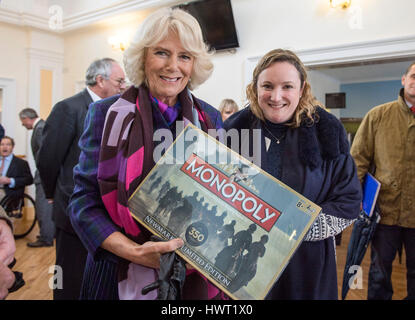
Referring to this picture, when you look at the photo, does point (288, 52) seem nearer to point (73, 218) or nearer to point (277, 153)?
point (277, 153)

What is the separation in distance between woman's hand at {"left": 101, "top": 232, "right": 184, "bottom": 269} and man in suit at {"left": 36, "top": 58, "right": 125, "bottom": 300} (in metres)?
1.06

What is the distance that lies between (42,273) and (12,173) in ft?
5.65

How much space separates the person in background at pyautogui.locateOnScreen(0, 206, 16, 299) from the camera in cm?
77

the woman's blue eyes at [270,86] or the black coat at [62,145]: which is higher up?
the woman's blue eyes at [270,86]

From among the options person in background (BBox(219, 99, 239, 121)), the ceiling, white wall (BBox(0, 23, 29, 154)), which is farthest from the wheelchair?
the ceiling

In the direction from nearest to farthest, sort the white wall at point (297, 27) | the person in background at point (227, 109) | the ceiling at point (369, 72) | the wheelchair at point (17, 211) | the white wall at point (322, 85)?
the white wall at point (297, 27)
the person in background at point (227, 109)
the wheelchair at point (17, 211)
the white wall at point (322, 85)
the ceiling at point (369, 72)

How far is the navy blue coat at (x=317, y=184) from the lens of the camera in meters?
1.20

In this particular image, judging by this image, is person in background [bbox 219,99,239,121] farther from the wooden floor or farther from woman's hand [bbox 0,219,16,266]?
woman's hand [bbox 0,219,16,266]

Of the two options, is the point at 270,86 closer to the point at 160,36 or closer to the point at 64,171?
the point at 160,36

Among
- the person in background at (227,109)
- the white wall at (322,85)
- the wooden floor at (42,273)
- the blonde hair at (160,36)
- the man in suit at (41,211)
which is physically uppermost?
the white wall at (322,85)

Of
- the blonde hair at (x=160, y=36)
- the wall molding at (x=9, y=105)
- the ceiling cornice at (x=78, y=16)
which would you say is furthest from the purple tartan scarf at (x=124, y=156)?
the wall molding at (x=9, y=105)

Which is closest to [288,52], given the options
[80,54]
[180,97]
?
[180,97]

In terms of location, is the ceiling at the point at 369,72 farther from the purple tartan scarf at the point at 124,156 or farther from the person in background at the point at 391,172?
the purple tartan scarf at the point at 124,156

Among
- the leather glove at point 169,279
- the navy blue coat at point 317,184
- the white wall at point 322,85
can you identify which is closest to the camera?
the leather glove at point 169,279
